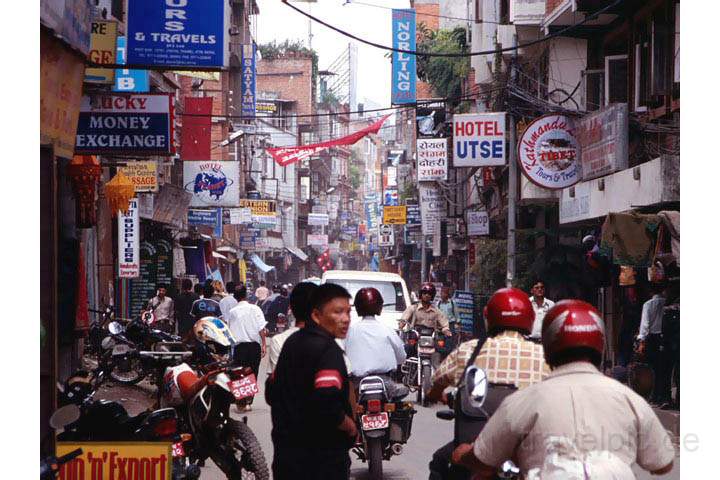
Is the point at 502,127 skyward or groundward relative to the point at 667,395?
skyward

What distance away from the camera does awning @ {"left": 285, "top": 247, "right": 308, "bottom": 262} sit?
84.8 metres

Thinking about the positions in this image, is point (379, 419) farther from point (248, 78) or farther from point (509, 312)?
point (248, 78)

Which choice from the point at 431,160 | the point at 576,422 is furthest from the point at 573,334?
the point at 431,160

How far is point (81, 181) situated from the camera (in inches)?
635

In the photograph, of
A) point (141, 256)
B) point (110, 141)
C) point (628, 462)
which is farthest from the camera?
point (141, 256)

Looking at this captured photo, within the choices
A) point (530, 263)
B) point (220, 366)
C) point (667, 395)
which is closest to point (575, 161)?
point (530, 263)

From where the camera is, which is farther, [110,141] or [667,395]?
[667,395]

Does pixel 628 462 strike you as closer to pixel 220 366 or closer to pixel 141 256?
pixel 220 366

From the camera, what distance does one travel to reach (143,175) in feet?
86.9

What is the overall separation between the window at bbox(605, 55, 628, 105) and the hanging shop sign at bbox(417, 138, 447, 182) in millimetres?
18748

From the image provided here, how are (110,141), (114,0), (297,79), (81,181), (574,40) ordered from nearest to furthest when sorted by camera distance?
(110,141) → (81,181) → (114,0) → (574,40) → (297,79)

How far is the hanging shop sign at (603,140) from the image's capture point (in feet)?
62.3

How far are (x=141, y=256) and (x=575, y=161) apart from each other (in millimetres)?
13690

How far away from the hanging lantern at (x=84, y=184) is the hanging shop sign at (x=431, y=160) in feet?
83.0
